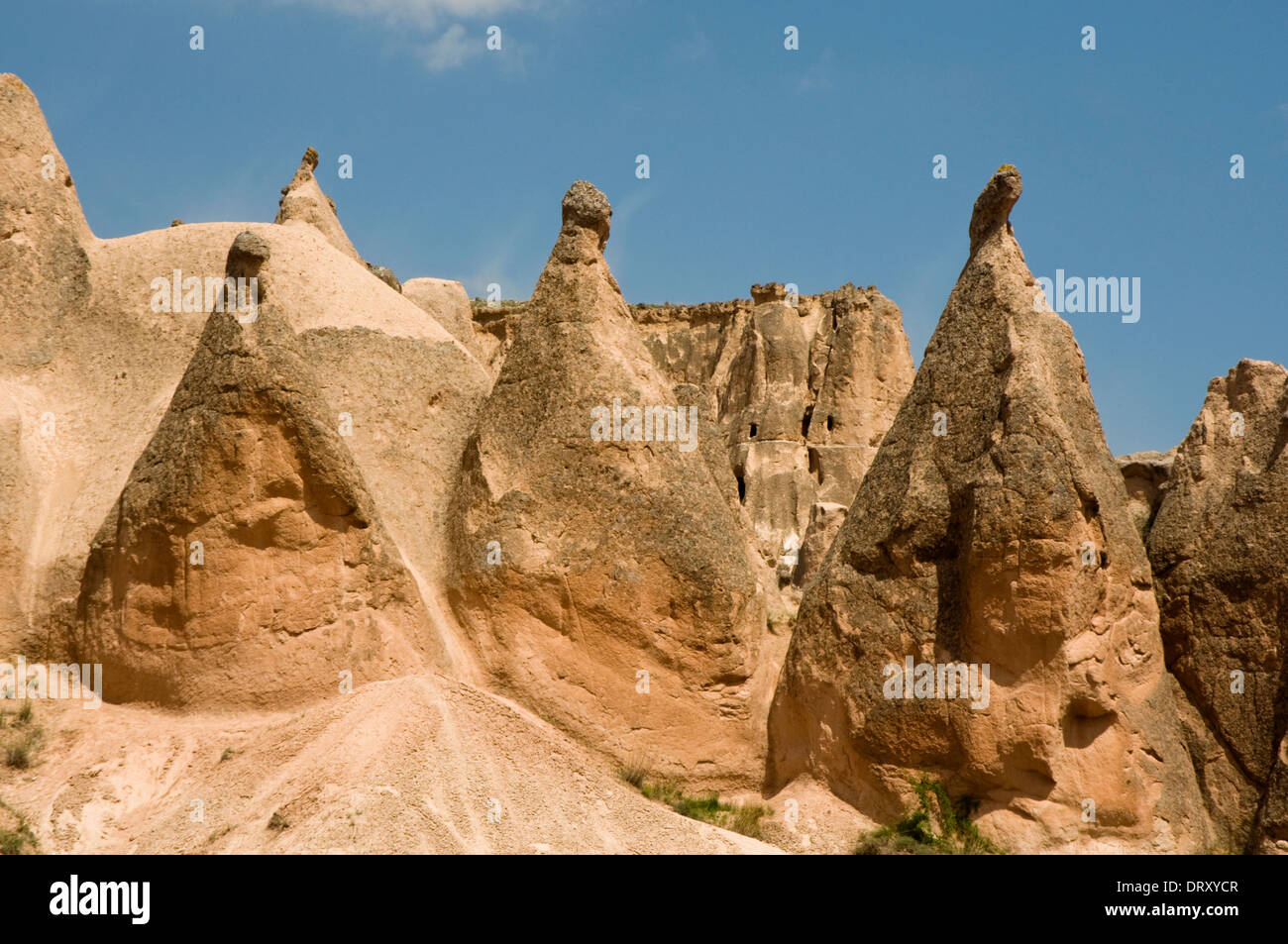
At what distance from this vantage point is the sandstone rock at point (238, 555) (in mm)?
10633

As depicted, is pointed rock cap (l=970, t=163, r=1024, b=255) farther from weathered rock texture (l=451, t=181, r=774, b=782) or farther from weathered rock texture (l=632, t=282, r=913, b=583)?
weathered rock texture (l=632, t=282, r=913, b=583)

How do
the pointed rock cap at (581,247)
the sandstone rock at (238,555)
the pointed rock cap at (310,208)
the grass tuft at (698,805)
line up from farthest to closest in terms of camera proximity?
the pointed rock cap at (310,208) → the pointed rock cap at (581,247) → the grass tuft at (698,805) → the sandstone rock at (238,555)

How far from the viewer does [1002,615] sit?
11008 mm

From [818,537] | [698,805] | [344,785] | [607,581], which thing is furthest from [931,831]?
[818,537]

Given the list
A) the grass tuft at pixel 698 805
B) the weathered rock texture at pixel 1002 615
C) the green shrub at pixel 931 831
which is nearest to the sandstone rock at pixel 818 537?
the weathered rock texture at pixel 1002 615

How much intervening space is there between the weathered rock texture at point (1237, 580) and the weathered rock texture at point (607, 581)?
362 cm

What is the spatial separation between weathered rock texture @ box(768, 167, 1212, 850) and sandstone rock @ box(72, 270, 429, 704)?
3.69m

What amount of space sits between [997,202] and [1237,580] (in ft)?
12.7

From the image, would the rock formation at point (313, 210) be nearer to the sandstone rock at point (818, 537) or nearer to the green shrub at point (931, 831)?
the sandstone rock at point (818, 537)

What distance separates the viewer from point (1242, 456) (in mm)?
12297

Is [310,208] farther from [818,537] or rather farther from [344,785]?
[344,785]

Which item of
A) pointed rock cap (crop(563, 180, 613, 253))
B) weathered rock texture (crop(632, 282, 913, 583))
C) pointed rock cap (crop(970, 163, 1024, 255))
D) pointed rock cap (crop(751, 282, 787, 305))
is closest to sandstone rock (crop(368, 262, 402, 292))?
pointed rock cap (crop(563, 180, 613, 253))

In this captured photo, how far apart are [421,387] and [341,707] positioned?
12.1ft

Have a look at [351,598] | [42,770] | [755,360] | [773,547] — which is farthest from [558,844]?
[755,360]
